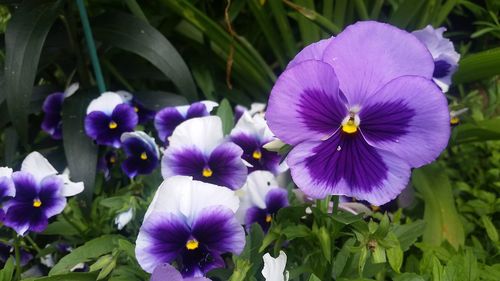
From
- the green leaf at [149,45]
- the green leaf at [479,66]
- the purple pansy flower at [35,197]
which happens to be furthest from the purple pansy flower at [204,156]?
the green leaf at [479,66]

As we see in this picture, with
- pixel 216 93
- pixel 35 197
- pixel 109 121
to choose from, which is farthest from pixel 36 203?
pixel 216 93

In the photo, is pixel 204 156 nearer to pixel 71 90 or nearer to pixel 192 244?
pixel 192 244

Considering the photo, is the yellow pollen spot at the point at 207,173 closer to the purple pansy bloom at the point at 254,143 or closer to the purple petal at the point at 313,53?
the purple pansy bloom at the point at 254,143

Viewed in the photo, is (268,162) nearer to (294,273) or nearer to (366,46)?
(294,273)

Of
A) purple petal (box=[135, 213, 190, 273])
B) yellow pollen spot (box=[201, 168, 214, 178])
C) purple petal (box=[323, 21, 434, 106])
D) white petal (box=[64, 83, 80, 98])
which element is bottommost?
white petal (box=[64, 83, 80, 98])

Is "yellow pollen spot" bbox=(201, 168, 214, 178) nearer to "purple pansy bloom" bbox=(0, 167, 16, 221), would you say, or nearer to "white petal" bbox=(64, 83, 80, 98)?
"purple pansy bloom" bbox=(0, 167, 16, 221)

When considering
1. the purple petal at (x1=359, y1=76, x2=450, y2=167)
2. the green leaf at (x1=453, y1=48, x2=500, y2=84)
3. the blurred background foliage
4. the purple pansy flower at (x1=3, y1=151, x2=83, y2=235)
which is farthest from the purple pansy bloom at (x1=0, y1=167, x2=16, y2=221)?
the green leaf at (x1=453, y1=48, x2=500, y2=84)
